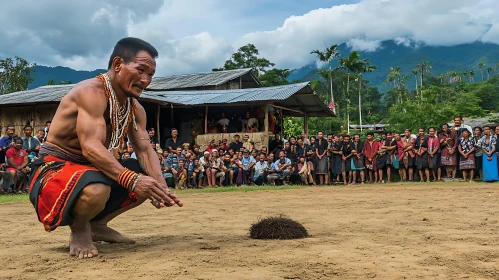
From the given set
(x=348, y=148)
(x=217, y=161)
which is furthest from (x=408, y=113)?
(x=217, y=161)

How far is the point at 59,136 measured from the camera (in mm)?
3988

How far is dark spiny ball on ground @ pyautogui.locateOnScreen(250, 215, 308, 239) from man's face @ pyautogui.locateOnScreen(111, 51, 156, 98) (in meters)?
1.59

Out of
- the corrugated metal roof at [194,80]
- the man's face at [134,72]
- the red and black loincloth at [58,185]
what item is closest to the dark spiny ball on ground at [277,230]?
the red and black loincloth at [58,185]

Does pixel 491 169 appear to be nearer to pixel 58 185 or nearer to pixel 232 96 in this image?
pixel 232 96

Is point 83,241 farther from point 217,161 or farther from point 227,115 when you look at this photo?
point 227,115

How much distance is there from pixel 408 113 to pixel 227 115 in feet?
→ 50.9

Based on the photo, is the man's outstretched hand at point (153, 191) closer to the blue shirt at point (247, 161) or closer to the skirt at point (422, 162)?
the blue shirt at point (247, 161)

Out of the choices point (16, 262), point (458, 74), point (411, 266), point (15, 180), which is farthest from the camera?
point (458, 74)

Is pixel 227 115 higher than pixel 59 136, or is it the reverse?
pixel 227 115

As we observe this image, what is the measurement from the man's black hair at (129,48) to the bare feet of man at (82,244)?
1.33 meters

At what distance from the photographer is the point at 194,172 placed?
1390 centimetres

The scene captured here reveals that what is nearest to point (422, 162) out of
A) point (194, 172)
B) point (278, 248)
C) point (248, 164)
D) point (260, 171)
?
point (260, 171)

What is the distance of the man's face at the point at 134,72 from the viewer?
12.8 ft

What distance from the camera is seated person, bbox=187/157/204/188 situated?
13938mm
